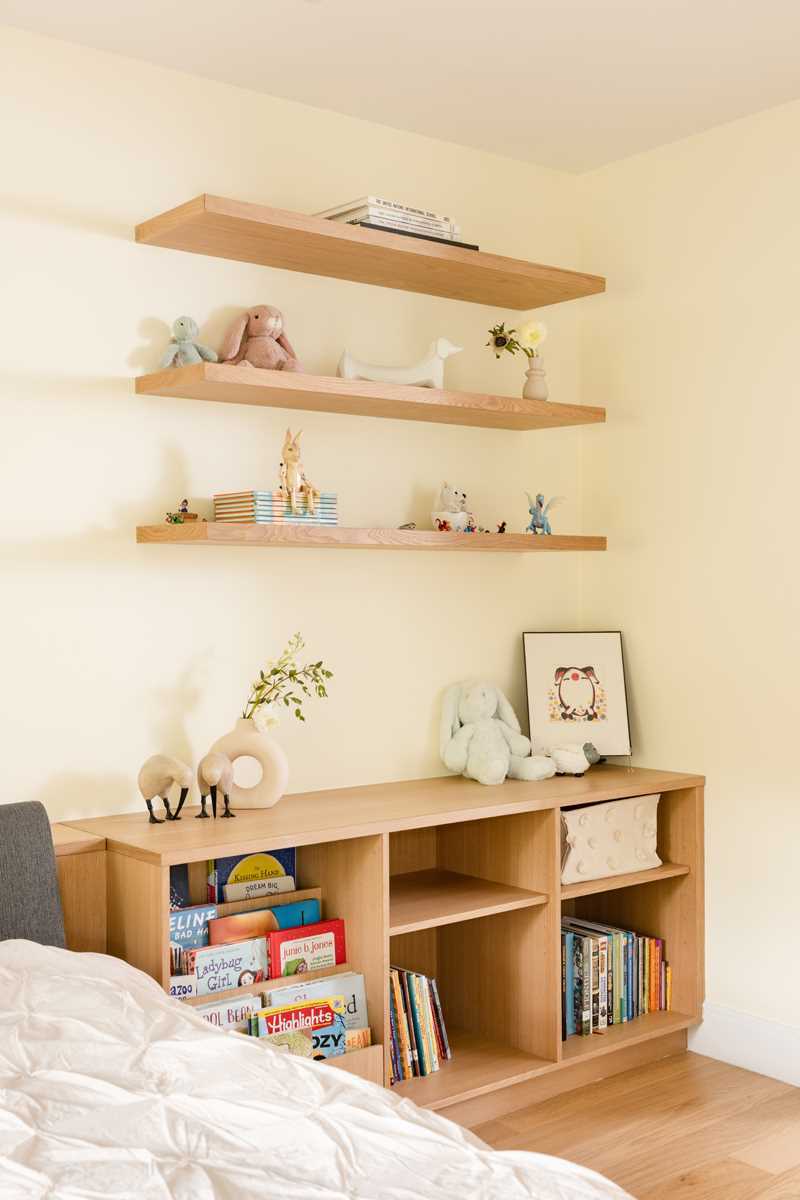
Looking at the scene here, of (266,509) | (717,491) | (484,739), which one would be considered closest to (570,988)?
(484,739)

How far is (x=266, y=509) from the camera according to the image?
2711 mm

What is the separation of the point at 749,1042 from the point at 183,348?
7.52ft

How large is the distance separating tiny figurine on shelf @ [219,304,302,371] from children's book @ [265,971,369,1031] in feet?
4.54

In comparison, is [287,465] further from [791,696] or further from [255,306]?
[791,696]

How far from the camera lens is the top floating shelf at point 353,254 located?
264 cm

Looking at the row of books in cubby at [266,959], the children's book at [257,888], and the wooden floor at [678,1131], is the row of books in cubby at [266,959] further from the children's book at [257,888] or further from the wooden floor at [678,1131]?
the wooden floor at [678,1131]

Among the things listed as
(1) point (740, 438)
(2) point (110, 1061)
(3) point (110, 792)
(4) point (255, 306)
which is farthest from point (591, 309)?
(2) point (110, 1061)

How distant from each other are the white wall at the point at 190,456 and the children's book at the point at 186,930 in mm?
362

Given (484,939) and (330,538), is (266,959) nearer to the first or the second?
(484,939)

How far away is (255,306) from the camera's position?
295 cm

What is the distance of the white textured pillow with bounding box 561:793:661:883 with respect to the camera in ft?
10.0

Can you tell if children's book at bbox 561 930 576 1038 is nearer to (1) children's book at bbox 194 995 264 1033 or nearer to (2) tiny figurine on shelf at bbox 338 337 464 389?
(1) children's book at bbox 194 995 264 1033

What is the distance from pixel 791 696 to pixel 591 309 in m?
1.31

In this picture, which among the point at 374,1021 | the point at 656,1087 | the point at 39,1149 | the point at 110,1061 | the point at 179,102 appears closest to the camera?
the point at 39,1149
